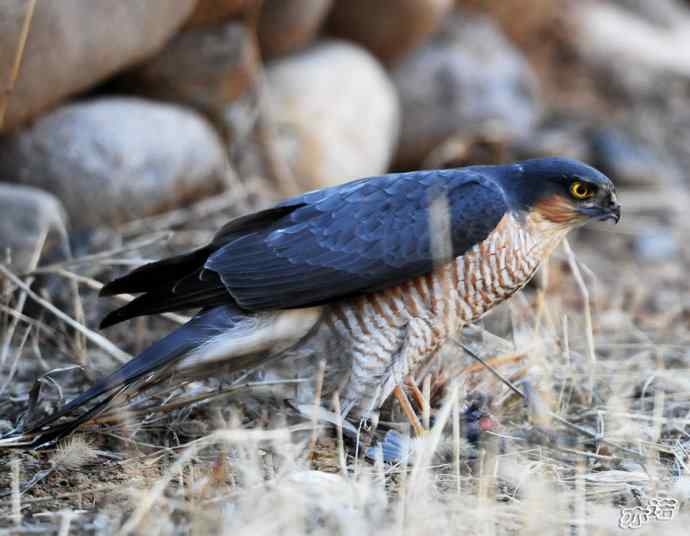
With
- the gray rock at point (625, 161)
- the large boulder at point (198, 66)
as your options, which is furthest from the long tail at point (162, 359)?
the gray rock at point (625, 161)

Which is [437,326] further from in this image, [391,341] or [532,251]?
[532,251]

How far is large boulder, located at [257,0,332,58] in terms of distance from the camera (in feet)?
20.7

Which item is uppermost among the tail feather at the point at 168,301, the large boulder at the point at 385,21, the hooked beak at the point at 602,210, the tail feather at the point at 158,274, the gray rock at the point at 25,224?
the large boulder at the point at 385,21

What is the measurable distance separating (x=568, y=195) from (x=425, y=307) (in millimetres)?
702

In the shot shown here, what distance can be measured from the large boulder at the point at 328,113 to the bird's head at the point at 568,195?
3.56 metres

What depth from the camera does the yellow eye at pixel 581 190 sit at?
341 cm

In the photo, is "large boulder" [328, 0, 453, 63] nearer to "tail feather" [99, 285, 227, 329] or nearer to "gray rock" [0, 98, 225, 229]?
"gray rock" [0, 98, 225, 229]

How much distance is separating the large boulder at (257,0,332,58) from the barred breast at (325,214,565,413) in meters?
3.49

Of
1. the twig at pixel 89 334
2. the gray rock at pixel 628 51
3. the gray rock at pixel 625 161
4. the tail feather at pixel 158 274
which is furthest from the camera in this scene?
the gray rock at pixel 628 51

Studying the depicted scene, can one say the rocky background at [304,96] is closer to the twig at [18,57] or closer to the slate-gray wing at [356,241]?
the twig at [18,57]

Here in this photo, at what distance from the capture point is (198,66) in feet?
19.6

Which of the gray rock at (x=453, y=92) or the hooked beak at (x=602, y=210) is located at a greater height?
the hooked beak at (x=602, y=210)

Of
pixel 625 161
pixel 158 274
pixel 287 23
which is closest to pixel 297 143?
pixel 287 23

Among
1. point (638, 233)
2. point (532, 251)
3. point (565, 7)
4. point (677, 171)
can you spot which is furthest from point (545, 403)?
point (565, 7)
